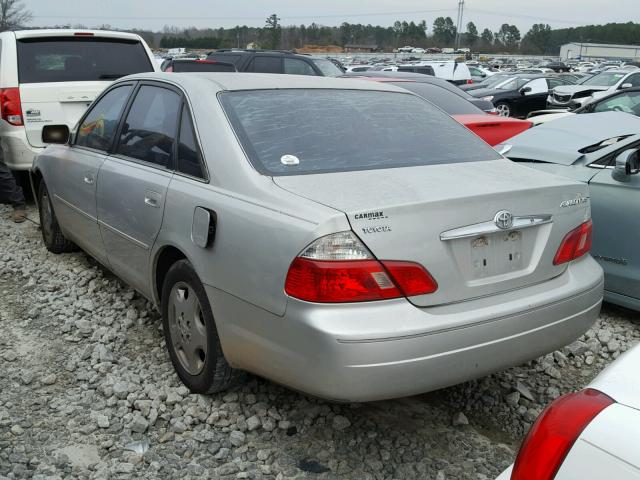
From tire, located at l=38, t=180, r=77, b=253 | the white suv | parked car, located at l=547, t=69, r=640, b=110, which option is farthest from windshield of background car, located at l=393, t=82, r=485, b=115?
parked car, located at l=547, t=69, r=640, b=110

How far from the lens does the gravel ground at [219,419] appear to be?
9.30 ft

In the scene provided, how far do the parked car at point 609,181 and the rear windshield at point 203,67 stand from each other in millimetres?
6999

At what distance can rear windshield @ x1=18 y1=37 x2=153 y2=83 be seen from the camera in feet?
23.0

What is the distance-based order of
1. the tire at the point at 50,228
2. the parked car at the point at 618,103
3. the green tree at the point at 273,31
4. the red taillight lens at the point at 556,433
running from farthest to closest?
the green tree at the point at 273,31
the parked car at the point at 618,103
the tire at the point at 50,228
the red taillight lens at the point at 556,433

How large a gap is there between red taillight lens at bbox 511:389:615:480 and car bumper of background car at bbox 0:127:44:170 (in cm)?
644

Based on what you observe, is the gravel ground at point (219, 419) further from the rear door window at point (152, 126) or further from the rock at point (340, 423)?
the rear door window at point (152, 126)

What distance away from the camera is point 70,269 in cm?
526

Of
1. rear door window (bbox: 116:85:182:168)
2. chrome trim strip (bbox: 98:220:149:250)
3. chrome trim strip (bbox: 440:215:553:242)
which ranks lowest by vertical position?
chrome trim strip (bbox: 98:220:149:250)

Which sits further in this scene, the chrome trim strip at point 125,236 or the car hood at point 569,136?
the car hood at point 569,136

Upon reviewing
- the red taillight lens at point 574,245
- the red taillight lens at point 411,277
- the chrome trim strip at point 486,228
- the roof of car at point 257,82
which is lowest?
the red taillight lens at point 574,245

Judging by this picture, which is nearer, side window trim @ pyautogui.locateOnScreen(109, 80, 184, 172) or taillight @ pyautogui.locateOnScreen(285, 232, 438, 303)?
taillight @ pyautogui.locateOnScreen(285, 232, 438, 303)

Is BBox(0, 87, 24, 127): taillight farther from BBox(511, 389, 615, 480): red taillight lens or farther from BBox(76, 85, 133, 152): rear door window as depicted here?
BBox(511, 389, 615, 480): red taillight lens

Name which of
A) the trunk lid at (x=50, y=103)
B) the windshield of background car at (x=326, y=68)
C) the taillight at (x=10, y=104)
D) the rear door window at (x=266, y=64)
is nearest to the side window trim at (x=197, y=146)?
the trunk lid at (x=50, y=103)

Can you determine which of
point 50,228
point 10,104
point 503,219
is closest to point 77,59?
point 10,104
